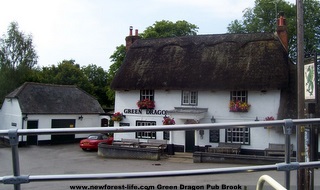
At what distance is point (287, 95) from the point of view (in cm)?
2105

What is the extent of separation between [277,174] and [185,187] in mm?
982

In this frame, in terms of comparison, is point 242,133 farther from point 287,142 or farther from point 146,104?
point 146,104

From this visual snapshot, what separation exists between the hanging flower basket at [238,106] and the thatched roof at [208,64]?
3.47 ft

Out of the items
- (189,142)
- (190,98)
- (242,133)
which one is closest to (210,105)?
(190,98)

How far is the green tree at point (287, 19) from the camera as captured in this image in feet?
111

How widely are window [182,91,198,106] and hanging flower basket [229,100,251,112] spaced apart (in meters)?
2.86

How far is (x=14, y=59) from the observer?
137 ft

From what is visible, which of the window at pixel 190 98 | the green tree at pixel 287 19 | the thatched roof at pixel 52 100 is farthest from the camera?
the green tree at pixel 287 19

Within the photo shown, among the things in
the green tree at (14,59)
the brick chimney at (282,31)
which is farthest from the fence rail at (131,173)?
the green tree at (14,59)

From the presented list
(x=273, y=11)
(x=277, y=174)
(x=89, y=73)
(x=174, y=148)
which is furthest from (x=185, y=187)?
(x=89, y=73)

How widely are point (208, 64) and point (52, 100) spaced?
58.5ft

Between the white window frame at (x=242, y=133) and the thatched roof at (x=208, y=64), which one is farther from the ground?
the thatched roof at (x=208, y=64)

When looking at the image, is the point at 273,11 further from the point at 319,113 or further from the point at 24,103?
the point at 24,103

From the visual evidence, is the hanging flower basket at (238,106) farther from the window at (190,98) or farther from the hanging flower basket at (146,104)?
the hanging flower basket at (146,104)
